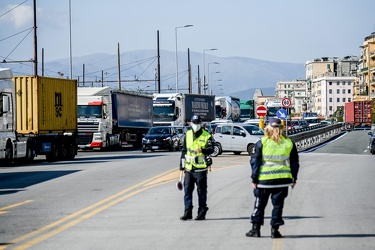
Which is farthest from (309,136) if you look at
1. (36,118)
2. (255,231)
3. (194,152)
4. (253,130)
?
(255,231)

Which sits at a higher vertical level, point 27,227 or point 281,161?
point 281,161

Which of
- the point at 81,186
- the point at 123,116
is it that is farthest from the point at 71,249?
the point at 123,116

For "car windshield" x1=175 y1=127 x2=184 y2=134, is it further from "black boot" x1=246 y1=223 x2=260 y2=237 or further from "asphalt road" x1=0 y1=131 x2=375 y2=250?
"black boot" x1=246 y1=223 x2=260 y2=237

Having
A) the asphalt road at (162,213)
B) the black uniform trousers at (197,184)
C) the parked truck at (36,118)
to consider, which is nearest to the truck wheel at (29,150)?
the parked truck at (36,118)

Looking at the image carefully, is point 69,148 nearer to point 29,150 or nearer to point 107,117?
point 29,150

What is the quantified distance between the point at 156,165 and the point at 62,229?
1795 cm

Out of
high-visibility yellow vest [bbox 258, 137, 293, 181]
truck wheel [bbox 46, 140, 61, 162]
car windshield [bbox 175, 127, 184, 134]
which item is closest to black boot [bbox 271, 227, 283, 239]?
high-visibility yellow vest [bbox 258, 137, 293, 181]

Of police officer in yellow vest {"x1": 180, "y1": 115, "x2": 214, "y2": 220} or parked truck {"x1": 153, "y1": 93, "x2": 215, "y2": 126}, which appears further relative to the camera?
parked truck {"x1": 153, "y1": 93, "x2": 215, "y2": 126}

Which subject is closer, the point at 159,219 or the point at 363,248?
the point at 363,248

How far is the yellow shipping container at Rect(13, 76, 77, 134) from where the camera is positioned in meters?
33.6

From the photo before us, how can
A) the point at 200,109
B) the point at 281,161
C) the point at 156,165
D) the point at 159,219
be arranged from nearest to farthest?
the point at 281,161 → the point at 159,219 → the point at 156,165 → the point at 200,109

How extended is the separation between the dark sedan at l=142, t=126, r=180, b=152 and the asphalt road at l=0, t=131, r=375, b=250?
20.4 m

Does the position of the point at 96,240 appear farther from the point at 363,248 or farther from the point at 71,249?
the point at 363,248

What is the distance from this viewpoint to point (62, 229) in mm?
12469
